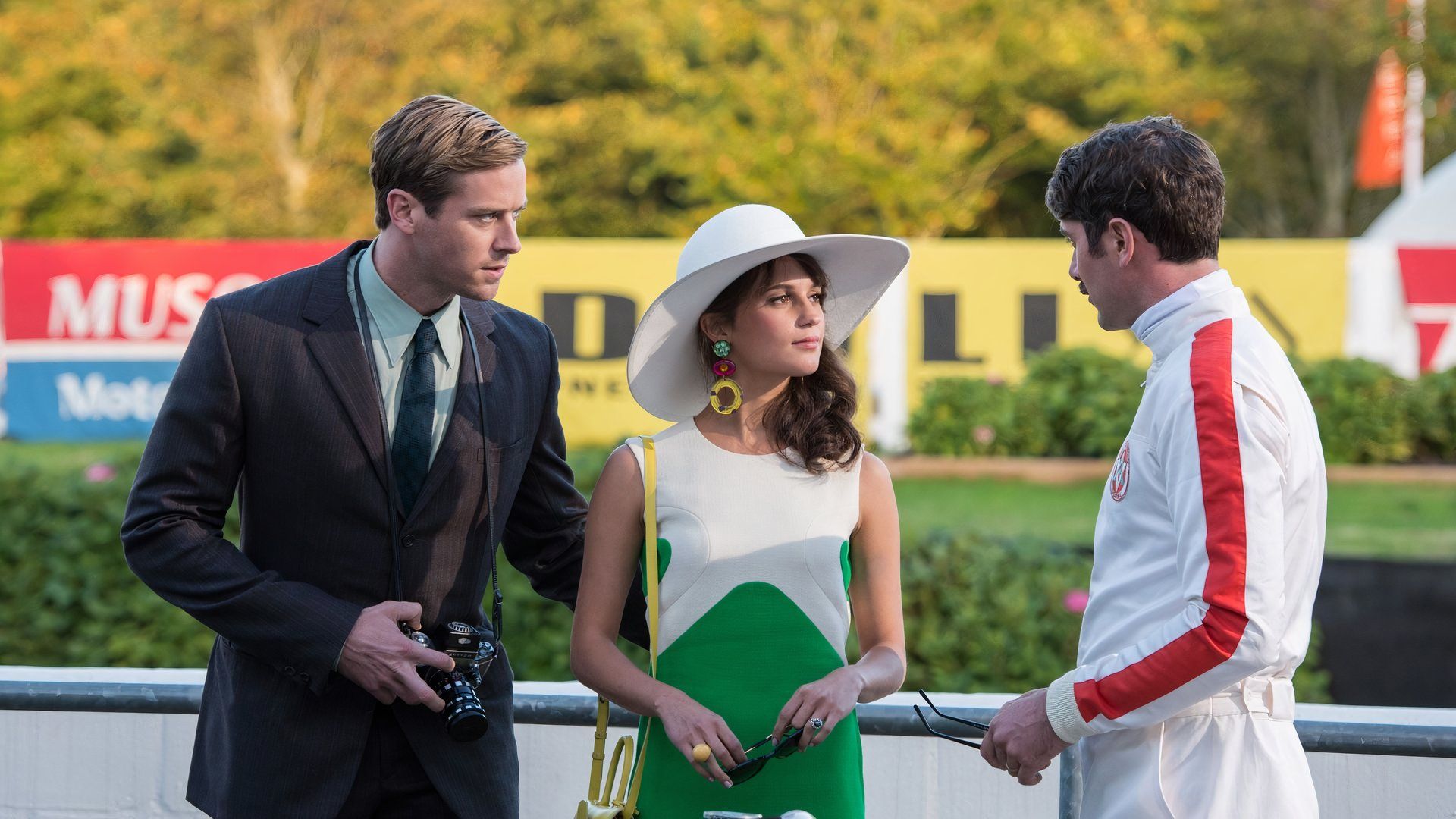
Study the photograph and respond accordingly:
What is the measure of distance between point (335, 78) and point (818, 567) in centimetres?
2464

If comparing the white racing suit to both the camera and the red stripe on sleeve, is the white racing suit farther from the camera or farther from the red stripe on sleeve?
the camera

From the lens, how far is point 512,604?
533 centimetres

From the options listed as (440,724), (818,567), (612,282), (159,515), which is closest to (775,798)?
(818,567)

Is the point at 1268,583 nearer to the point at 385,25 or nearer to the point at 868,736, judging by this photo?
the point at 868,736

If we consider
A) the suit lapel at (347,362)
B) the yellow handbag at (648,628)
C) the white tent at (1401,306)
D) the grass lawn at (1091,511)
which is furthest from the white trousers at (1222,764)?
the white tent at (1401,306)

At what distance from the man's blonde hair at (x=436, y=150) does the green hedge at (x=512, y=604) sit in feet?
9.03

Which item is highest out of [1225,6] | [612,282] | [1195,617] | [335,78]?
[1225,6]

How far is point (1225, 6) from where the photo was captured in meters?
29.7

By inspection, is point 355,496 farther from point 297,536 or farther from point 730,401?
point 730,401

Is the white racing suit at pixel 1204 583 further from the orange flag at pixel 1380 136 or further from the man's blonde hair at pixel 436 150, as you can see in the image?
the orange flag at pixel 1380 136

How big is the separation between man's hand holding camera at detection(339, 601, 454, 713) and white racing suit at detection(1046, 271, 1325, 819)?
3.17 ft

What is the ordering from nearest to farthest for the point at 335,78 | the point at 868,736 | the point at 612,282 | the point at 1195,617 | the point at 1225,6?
the point at 1195,617, the point at 868,736, the point at 612,282, the point at 335,78, the point at 1225,6

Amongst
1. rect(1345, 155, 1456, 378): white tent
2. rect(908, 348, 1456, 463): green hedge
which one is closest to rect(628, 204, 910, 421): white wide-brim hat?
rect(908, 348, 1456, 463): green hedge

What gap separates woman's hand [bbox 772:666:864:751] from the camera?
90.8 inches
